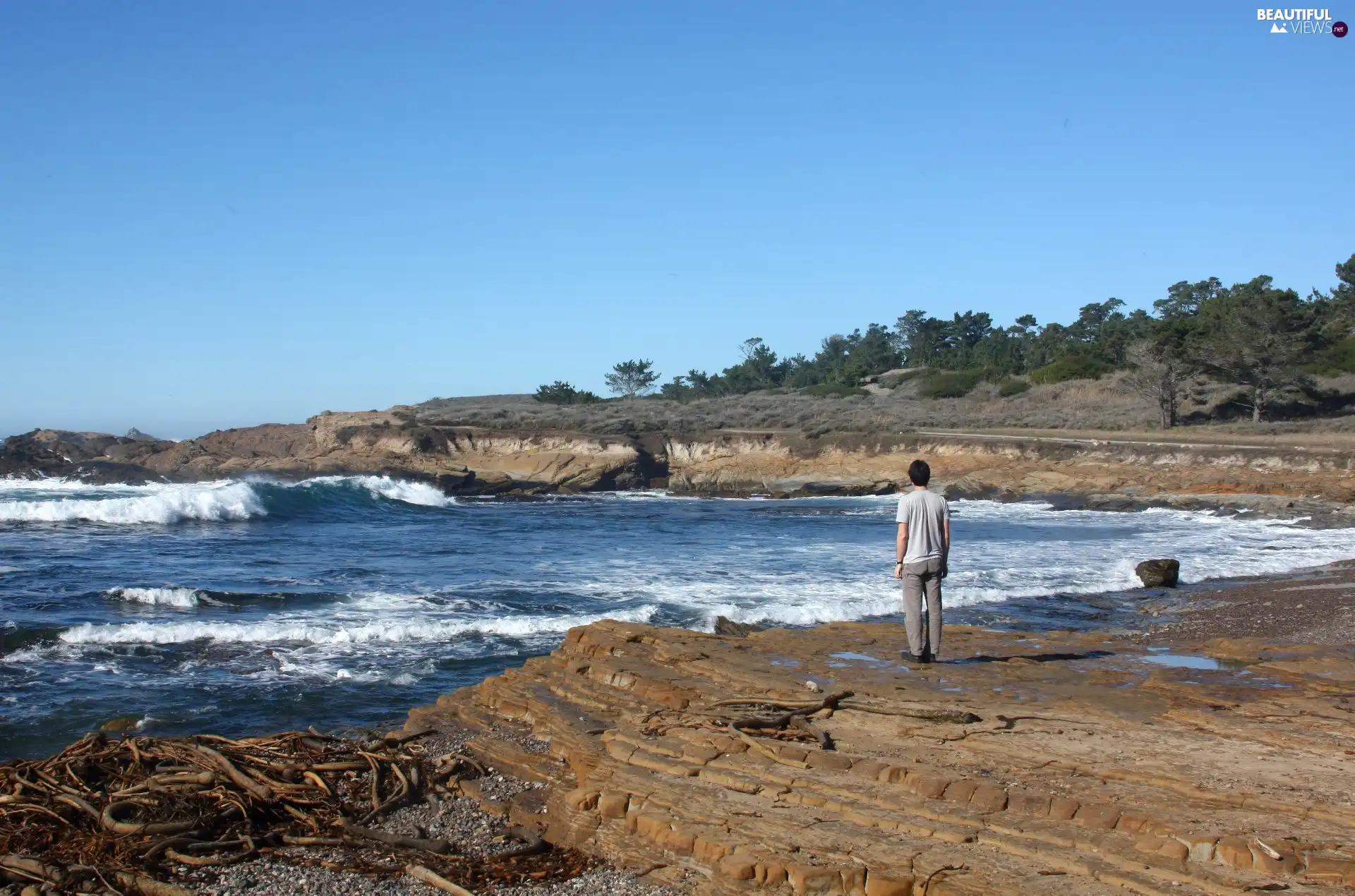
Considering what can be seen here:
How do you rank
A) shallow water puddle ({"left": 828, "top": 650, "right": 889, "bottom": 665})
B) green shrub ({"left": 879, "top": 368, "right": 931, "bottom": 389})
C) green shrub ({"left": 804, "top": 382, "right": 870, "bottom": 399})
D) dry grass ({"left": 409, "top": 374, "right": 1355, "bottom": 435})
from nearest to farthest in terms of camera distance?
shallow water puddle ({"left": 828, "top": 650, "right": 889, "bottom": 665}) → dry grass ({"left": 409, "top": 374, "right": 1355, "bottom": 435}) → green shrub ({"left": 804, "top": 382, "right": 870, "bottom": 399}) → green shrub ({"left": 879, "top": 368, "right": 931, "bottom": 389})

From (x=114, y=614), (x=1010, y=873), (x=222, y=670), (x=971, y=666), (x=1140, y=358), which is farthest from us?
(x=1140, y=358)

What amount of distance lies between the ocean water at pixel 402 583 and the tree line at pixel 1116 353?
18.1 meters

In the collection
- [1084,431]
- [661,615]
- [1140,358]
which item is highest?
[1140,358]

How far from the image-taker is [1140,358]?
47188 mm

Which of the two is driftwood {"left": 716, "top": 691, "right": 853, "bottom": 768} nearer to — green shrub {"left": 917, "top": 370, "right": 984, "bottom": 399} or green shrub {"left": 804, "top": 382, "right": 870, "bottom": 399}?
green shrub {"left": 917, "top": 370, "right": 984, "bottom": 399}

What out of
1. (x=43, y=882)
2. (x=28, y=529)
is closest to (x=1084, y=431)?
(x=28, y=529)

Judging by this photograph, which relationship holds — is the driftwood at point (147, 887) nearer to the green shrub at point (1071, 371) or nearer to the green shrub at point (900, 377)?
the green shrub at point (1071, 371)

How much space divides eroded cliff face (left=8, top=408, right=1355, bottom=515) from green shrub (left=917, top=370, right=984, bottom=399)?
20312 millimetres

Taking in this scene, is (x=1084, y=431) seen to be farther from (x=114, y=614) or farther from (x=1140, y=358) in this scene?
(x=114, y=614)

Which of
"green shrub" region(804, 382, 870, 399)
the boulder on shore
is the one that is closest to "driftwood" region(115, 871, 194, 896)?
the boulder on shore

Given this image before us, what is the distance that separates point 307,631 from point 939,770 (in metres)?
10.0

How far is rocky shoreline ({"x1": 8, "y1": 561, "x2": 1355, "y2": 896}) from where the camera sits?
4602mm

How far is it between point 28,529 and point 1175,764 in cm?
2831

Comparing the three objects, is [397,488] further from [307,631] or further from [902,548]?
[902,548]
